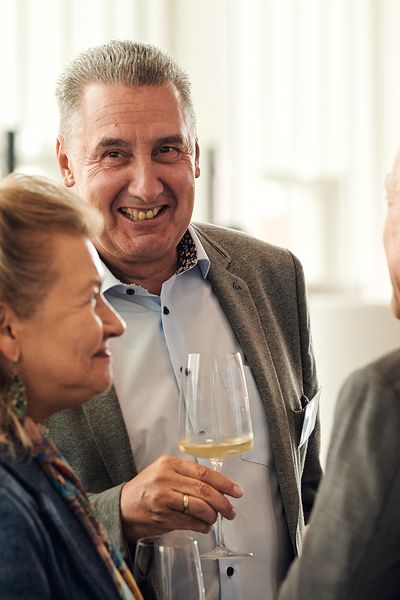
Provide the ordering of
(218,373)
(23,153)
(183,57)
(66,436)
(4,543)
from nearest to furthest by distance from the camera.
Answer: (4,543), (218,373), (66,436), (23,153), (183,57)

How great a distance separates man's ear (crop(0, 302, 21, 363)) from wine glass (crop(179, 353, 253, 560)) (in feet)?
1.38

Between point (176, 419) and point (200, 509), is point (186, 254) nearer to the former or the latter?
point (176, 419)

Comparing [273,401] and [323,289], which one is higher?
[273,401]

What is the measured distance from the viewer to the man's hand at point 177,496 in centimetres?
185

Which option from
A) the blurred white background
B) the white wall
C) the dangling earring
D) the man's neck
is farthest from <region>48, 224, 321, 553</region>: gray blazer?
the blurred white background

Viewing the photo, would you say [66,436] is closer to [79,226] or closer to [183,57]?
[79,226]

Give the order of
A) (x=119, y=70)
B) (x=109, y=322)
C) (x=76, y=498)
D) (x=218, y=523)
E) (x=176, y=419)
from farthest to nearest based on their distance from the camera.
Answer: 1. (x=119, y=70)
2. (x=176, y=419)
3. (x=218, y=523)
4. (x=109, y=322)
5. (x=76, y=498)

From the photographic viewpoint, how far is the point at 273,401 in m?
2.22

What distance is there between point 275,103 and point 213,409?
228 inches

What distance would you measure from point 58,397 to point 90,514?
18cm

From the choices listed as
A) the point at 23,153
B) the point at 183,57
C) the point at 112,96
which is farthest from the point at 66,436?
the point at 183,57

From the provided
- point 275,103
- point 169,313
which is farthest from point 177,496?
point 275,103

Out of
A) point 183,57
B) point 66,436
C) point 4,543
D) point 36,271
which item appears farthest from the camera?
point 183,57

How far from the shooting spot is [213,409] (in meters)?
1.84
